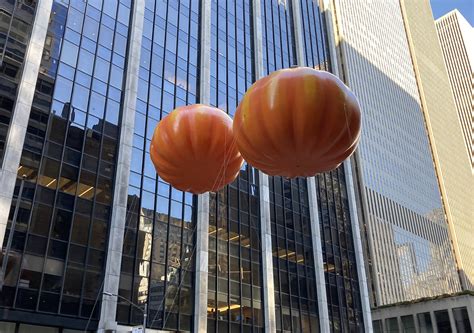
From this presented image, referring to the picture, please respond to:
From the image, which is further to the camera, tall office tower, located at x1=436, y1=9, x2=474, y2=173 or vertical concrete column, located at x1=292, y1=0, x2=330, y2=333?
tall office tower, located at x1=436, y1=9, x2=474, y2=173

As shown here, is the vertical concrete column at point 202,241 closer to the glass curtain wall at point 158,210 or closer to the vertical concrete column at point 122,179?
the glass curtain wall at point 158,210

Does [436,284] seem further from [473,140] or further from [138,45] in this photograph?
[138,45]

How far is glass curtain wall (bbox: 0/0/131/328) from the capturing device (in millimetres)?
23000

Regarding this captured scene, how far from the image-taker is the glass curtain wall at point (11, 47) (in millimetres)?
24203

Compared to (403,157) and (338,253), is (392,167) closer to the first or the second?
(403,157)

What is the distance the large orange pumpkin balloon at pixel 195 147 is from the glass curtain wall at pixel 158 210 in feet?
52.9

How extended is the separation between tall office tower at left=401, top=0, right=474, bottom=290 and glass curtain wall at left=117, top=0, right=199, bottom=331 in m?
103

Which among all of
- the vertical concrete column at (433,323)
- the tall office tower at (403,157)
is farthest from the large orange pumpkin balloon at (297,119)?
the tall office tower at (403,157)

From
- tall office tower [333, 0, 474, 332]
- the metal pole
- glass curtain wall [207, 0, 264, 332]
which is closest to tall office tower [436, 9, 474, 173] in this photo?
tall office tower [333, 0, 474, 332]

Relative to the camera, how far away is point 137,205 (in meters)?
28.1

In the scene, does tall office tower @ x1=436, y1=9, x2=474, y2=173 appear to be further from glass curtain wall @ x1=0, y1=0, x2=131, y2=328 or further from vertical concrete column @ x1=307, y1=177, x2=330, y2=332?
glass curtain wall @ x1=0, y1=0, x2=131, y2=328

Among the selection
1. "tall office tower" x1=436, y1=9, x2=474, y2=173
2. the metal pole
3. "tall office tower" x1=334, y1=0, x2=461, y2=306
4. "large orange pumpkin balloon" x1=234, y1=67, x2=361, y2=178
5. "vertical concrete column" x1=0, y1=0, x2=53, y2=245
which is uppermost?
"tall office tower" x1=436, y1=9, x2=474, y2=173

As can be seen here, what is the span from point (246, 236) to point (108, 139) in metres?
11.9

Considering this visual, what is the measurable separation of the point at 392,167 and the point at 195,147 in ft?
314
